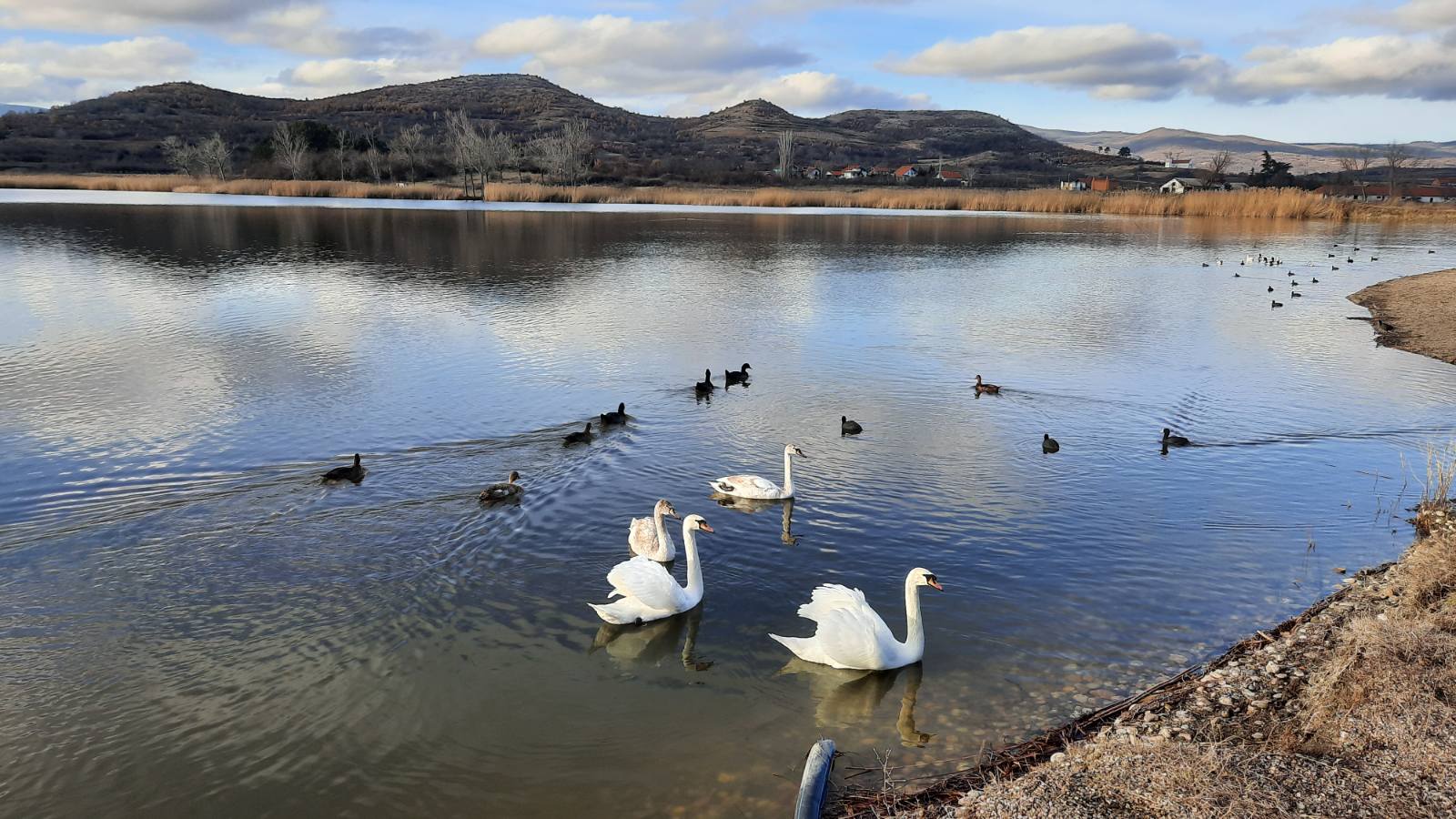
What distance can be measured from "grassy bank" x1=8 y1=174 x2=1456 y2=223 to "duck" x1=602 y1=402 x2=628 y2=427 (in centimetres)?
7157

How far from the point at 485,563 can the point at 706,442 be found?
5.63 metres

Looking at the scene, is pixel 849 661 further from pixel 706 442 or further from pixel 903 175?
pixel 903 175

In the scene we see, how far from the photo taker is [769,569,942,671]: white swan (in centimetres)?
801

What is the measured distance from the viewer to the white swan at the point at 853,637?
26.3 feet

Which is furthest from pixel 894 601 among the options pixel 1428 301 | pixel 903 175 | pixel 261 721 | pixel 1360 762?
pixel 903 175

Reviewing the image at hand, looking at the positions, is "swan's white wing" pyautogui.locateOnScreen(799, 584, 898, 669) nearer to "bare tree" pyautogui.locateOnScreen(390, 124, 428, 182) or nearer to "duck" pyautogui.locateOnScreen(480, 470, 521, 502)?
"duck" pyautogui.locateOnScreen(480, 470, 521, 502)

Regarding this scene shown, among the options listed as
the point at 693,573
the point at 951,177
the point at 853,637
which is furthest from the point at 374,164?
the point at 853,637

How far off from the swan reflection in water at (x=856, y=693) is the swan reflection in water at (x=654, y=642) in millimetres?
969

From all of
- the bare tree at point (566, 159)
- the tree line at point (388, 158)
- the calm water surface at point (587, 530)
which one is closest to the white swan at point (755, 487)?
the calm water surface at point (587, 530)

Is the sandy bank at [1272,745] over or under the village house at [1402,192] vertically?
under

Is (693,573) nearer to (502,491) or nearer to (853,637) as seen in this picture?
(853,637)

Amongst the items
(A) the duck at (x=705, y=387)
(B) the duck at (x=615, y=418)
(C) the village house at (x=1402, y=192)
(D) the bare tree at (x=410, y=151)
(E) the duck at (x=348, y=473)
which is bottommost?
(E) the duck at (x=348, y=473)

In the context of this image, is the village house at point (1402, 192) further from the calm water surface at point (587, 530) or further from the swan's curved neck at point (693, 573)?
the swan's curved neck at point (693, 573)

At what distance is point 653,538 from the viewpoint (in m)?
10.5
